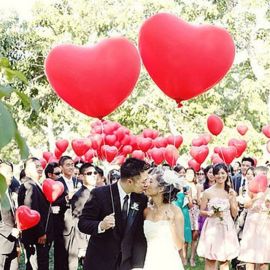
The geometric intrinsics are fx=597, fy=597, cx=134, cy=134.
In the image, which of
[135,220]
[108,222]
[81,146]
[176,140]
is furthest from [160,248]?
[176,140]

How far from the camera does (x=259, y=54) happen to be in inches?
709

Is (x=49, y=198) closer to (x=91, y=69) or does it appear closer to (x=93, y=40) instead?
(x=91, y=69)

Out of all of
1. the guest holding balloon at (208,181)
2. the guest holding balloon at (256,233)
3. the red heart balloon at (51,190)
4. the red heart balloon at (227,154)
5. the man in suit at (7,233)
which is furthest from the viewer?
the red heart balloon at (227,154)

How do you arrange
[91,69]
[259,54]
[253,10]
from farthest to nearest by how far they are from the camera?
1. [259,54]
2. [253,10]
3. [91,69]

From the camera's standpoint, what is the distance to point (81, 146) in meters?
13.0

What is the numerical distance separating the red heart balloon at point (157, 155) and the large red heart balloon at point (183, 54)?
730 centimetres

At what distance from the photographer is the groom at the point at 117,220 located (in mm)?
4812

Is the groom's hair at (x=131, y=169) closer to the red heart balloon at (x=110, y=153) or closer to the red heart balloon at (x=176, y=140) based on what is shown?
the red heart balloon at (x=110, y=153)

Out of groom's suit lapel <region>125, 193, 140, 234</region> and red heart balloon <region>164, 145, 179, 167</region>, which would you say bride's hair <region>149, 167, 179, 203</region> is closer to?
groom's suit lapel <region>125, 193, 140, 234</region>

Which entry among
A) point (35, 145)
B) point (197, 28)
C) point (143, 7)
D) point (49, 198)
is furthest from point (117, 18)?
point (35, 145)

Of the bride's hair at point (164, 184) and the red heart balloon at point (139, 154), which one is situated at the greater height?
the red heart balloon at point (139, 154)

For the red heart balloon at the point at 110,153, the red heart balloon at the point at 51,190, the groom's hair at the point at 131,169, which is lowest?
the red heart balloon at the point at 51,190

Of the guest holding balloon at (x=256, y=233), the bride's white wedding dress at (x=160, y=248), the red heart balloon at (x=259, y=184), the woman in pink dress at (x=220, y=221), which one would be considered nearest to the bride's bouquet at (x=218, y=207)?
the woman in pink dress at (x=220, y=221)

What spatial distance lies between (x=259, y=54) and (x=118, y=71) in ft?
44.6
